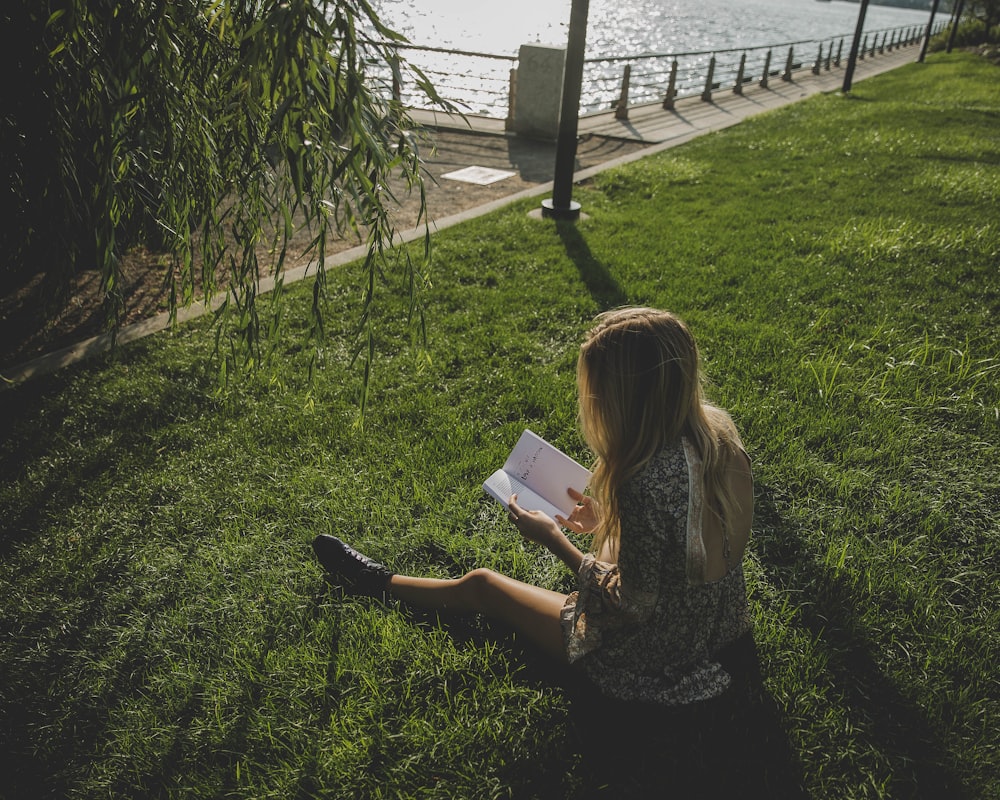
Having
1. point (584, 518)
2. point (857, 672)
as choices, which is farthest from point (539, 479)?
point (857, 672)

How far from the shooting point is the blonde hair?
1.85m

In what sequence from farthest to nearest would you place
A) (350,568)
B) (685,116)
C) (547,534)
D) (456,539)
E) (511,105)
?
(685,116)
(511,105)
(456,539)
(350,568)
(547,534)

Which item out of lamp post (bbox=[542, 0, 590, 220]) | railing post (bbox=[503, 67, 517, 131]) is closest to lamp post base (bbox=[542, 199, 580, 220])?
lamp post (bbox=[542, 0, 590, 220])

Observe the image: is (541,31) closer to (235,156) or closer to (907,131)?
(907,131)

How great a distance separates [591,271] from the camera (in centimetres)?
557

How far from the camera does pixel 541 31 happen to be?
63625 millimetres

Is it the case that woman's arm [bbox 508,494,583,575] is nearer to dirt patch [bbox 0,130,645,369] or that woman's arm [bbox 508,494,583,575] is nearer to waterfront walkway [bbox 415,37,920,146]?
dirt patch [bbox 0,130,645,369]

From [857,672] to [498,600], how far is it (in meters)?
1.27

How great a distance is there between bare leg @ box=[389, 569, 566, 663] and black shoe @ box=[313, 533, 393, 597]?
0.06 meters

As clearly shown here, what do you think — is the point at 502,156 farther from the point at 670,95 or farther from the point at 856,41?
the point at 856,41

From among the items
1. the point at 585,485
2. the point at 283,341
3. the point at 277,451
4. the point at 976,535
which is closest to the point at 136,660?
the point at 277,451

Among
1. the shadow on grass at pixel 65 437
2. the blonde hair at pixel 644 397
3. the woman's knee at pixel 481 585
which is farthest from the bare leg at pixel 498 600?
the shadow on grass at pixel 65 437

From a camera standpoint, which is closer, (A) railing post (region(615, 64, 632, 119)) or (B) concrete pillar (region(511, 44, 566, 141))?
(B) concrete pillar (region(511, 44, 566, 141))

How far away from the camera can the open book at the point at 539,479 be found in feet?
8.24
